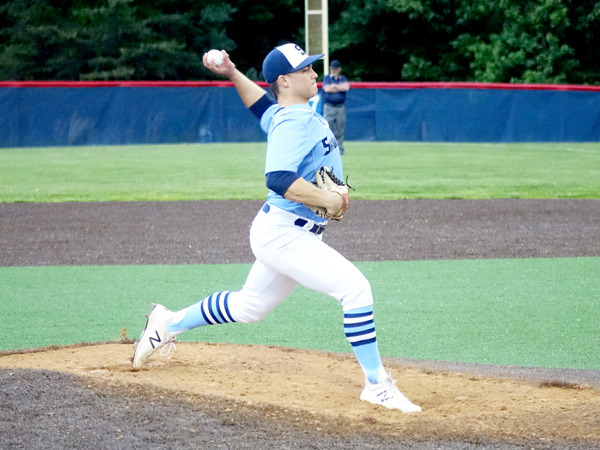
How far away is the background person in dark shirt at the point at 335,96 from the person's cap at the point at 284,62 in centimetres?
1574

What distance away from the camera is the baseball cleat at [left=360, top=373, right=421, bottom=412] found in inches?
156

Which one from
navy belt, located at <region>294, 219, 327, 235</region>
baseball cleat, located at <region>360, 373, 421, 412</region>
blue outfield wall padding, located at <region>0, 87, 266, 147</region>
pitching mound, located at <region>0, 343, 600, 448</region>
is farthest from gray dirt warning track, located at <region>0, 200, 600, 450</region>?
blue outfield wall padding, located at <region>0, 87, 266, 147</region>

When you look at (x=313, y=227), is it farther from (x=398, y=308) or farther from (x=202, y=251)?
(x=202, y=251)

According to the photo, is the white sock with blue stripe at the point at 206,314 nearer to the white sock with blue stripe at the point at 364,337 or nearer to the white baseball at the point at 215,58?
the white sock with blue stripe at the point at 364,337

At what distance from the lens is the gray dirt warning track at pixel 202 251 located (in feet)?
11.6

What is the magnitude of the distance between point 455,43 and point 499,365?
32.0 m

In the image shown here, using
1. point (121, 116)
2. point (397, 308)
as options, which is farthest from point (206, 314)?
point (121, 116)

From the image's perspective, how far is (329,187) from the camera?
3830 mm

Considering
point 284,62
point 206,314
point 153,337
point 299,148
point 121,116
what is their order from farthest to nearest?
point 121,116, point 153,337, point 206,314, point 284,62, point 299,148

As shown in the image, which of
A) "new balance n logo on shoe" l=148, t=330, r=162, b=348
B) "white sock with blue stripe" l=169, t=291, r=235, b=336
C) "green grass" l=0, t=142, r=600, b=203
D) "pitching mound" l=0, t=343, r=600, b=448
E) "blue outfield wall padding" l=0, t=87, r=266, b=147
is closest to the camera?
"pitching mound" l=0, t=343, r=600, b=448

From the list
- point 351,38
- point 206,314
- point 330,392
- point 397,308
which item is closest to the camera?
point 330,392

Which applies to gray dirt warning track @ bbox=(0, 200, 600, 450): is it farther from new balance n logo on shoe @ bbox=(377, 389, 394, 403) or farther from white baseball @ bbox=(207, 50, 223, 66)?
white baseball @ bbox=(207, 50, 223, 66)

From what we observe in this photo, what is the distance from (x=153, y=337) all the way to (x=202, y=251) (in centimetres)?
450

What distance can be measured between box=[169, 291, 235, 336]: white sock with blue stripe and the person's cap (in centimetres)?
119
